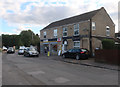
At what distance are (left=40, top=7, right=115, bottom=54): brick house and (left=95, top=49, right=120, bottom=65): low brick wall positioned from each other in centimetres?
464

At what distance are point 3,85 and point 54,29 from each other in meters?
20.4

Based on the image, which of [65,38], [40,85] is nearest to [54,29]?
[65,38]

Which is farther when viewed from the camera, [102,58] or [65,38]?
[65,38]

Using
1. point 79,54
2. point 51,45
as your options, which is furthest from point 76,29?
point 51,45

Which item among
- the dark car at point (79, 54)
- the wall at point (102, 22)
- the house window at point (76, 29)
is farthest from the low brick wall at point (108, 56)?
the house window at point (76, 29)

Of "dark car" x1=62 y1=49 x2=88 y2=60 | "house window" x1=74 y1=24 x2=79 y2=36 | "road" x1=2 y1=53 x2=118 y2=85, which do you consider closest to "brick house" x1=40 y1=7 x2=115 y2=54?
"house window" x1=74 y1=24 x2=79 y2=36

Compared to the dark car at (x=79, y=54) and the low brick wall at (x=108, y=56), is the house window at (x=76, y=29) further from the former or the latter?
the low brick wall at (x=108, y=56)

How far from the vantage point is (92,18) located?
1836cm

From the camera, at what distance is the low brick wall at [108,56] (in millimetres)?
11180

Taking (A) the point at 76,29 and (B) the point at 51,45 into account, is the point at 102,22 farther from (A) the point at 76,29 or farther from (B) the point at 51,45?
(B) the point at 51,45

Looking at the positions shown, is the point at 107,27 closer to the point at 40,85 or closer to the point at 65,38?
the point at 65,38

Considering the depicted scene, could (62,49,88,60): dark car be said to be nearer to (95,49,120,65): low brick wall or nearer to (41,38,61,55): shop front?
(95,49,120,65): low brick wall

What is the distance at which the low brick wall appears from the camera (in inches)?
440

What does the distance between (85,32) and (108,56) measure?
7.12 meters
